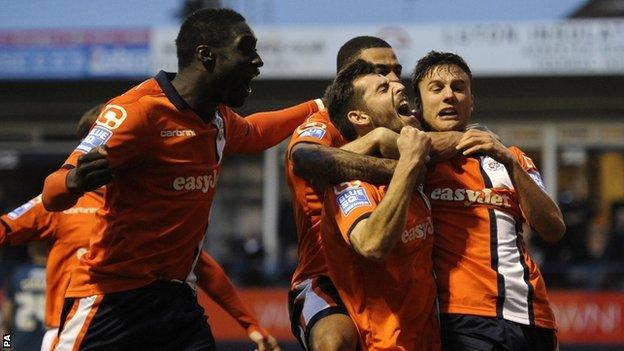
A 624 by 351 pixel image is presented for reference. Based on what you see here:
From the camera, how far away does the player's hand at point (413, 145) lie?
4430mm

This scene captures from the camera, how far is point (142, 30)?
18391 mm

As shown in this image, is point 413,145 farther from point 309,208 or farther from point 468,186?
point 309,208

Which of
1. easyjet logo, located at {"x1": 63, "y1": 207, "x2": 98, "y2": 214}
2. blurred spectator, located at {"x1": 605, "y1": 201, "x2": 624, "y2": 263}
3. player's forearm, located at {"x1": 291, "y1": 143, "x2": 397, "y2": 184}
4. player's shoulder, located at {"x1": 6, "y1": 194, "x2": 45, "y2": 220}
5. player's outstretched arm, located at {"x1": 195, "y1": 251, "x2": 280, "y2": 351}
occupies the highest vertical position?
player's forearm, located at {"x1": 291, "y1": 143, "x2": 397, "y2": 184}

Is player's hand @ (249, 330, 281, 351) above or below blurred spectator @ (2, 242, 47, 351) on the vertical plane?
above

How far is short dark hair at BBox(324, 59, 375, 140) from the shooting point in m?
4.97

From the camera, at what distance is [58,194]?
→ 185 inches

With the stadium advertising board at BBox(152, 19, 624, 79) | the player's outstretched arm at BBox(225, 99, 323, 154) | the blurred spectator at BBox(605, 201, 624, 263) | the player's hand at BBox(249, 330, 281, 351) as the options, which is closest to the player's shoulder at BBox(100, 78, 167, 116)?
the player's outstretched arm at BBox(225, 99, 323, 154)

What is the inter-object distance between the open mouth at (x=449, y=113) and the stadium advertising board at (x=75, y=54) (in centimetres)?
1348

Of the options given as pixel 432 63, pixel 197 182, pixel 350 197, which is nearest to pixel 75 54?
pixel 197 182

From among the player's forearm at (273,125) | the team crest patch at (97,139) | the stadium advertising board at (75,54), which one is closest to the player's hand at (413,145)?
the team crest patch at (97,139)

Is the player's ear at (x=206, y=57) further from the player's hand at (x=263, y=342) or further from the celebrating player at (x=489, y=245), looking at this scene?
the player's hand at (x=263, y=342)

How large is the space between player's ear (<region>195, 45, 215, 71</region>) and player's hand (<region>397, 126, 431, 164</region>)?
1.09m

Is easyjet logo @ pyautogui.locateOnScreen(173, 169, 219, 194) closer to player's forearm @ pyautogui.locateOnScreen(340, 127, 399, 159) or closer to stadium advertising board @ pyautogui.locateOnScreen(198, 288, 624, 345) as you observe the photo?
player's forearm @ pyautogui.locateOnScreen(340, 127, 399, 159)

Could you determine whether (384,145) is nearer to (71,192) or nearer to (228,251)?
(71,192)
